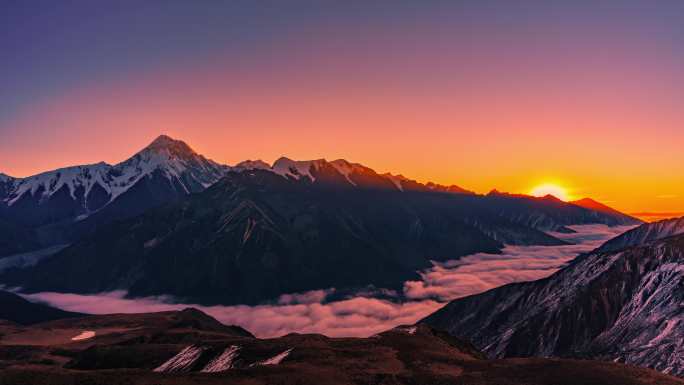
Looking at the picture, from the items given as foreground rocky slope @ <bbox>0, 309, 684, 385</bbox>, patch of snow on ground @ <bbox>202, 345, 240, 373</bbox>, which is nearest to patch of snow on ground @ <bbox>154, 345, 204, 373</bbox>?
foreground rocky slope @ <bbox>0, 309, 684, 385</bbox>

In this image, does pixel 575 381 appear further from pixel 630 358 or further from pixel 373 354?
pixel 630 358

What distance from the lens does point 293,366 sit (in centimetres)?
8181

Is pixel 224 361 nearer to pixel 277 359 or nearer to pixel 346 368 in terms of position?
pixel 277 359

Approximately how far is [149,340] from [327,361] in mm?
128417

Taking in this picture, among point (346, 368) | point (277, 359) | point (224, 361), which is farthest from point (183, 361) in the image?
point (346, 368)

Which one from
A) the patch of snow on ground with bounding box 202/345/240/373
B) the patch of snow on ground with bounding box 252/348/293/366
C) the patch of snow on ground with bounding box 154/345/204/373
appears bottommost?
the patch of snow on ground with bounding box 154/345/204/373

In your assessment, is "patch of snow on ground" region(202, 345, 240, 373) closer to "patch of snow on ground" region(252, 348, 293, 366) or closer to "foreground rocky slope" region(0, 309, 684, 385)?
"foreground rocky slope" region(0, 309, 684, 385)

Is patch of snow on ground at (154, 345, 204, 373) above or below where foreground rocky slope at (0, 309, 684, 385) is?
below

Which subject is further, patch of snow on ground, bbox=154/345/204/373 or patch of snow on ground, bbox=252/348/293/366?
patch of snow on ground, bbox=154/345/204/373

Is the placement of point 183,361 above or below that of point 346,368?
below

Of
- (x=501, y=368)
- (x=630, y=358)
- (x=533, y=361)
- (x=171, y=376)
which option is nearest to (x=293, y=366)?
(x=171, y=376)

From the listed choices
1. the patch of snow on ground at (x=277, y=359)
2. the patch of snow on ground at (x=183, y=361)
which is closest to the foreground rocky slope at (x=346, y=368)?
the patch of snow on ground at (x=277, y=359)

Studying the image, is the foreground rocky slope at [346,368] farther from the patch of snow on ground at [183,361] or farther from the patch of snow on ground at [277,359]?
the patch of snow on ground at [183,361]

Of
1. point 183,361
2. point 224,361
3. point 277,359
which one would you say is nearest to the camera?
point 277,359
